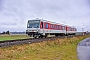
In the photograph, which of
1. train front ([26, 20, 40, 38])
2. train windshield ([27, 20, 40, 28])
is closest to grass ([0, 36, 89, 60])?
train front ([26, 20, 40, 38])

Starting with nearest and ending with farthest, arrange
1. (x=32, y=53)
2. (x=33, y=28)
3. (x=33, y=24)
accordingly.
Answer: (x=32, y=53) → (x=33, y=28) → (x=33, y=24)

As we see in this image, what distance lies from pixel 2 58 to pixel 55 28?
93.5 ft

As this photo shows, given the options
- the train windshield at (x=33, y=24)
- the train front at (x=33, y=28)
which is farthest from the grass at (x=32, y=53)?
the train windshield at (x=33, y=24)

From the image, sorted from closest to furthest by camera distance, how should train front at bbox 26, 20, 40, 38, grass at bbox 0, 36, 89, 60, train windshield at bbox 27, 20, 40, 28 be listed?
grass at bbox 0, 36, 89, 60
train front at bbox 26, 20, 40, 38
train windshield at bbox 27, 20, 40, 28

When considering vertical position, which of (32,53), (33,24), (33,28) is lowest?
(32,53)

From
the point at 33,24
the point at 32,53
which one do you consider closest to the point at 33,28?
the point at 33,24

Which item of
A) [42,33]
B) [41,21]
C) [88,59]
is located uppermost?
[41,21]

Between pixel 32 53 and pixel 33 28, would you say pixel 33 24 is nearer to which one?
pixel 33 28

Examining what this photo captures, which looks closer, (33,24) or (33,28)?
(33,28)

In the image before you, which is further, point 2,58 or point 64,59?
point 64,59

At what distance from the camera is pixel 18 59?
13109mm

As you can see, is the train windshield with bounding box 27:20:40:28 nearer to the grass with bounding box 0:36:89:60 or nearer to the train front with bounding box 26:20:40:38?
the train front with bounding box 26:20:40:38

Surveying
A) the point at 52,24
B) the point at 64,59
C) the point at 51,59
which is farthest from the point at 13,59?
the point at 52,24

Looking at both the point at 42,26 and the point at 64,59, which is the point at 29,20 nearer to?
the point at 42,26
